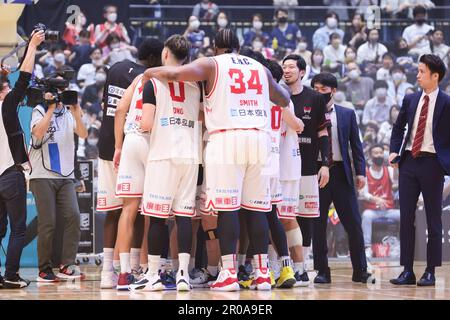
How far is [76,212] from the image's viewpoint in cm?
920

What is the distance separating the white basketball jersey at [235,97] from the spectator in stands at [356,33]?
1116 centimetres

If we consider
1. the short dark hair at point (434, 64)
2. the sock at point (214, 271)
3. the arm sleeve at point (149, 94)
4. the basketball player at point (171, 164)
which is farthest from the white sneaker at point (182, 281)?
the short dark hair at point (434, 64)

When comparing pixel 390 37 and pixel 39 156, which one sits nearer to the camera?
pixel 39 156

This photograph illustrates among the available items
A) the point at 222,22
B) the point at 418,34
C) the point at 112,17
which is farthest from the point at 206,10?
the point at 418,34

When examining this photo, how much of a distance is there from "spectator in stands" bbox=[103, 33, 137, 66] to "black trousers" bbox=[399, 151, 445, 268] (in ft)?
33.7

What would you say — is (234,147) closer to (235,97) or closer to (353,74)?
(235,97)

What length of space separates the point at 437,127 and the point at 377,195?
22.5ft

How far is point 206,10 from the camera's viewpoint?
60.6 feet

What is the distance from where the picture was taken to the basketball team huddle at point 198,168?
7.00 metres

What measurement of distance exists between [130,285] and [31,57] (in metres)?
2.33

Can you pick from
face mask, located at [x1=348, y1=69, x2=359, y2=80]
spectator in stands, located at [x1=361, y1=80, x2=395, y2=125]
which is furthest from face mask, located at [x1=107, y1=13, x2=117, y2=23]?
spectator in stands, located at [x1=361, y1=80, x2=395, y2=125]

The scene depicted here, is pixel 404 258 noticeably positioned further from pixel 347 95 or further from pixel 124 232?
pixel 347 95

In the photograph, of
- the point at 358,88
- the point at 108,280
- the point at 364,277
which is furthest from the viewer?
the point at 358,88
